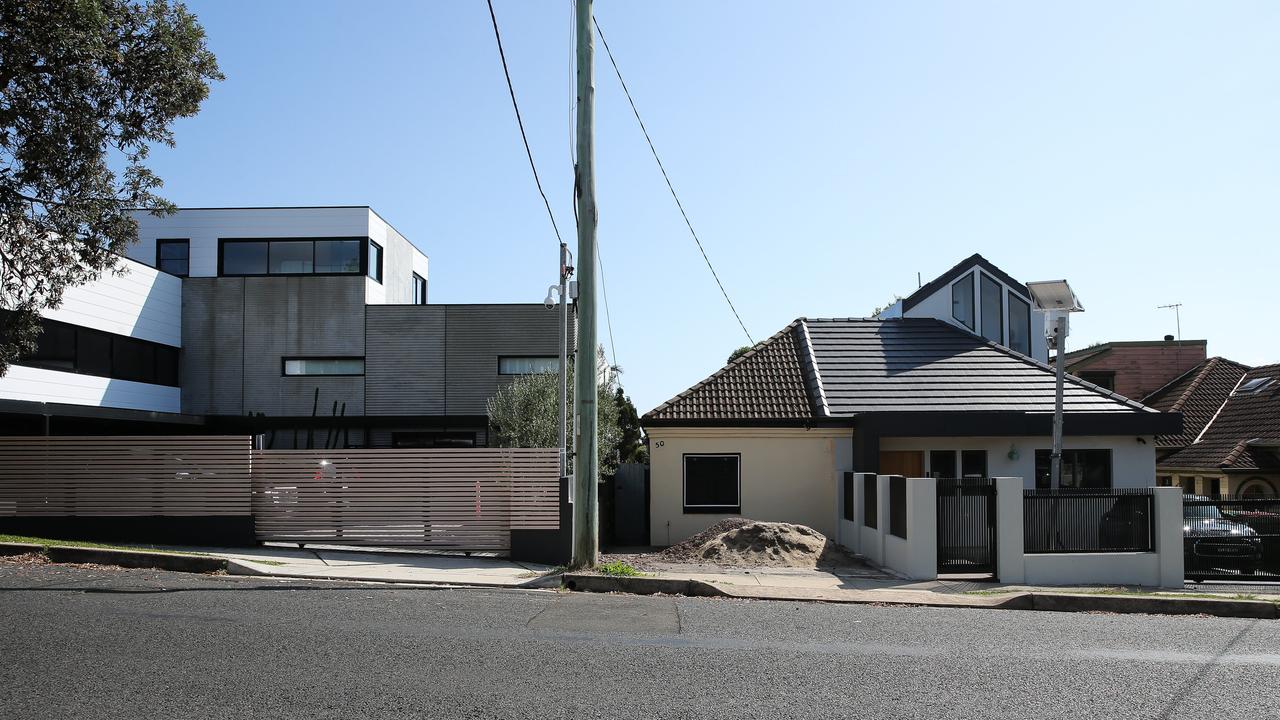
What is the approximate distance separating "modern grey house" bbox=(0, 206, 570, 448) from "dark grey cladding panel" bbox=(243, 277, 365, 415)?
0.10 ft

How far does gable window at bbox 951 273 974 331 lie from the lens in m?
26.4

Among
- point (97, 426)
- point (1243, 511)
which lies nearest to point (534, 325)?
point (97, 426)

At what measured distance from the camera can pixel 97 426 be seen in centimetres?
2452

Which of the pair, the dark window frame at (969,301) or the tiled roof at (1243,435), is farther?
the tiled roof at (1243,435)

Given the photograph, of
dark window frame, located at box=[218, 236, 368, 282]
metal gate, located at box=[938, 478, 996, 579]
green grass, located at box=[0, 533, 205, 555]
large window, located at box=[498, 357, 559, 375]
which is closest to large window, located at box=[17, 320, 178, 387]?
dark window frame, located at box=[218, 236, 368, 282]

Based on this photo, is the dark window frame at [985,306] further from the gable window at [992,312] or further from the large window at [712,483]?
the large window at [712,483]

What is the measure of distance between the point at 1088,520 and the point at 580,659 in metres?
10.3

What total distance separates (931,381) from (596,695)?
1727 centimetres

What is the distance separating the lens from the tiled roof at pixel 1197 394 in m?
33.4

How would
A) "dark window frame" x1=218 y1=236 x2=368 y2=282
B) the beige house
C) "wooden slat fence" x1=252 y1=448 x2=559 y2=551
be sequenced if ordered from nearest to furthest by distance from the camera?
1. "wooden slat fence" x1=252 y1=448 x2=559 y2=551
2. the beige house
3. "dark window frame" x1=218 y1=236 x2=368 y2=282

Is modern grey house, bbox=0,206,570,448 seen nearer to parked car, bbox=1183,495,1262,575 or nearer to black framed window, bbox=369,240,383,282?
black framed window, bbox=369,240,383,282

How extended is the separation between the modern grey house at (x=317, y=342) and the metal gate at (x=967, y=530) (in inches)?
625

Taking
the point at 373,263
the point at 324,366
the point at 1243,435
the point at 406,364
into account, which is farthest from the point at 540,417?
the point at 1243,435

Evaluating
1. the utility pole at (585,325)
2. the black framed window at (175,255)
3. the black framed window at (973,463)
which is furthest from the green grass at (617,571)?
the black framed window at (175,255)
